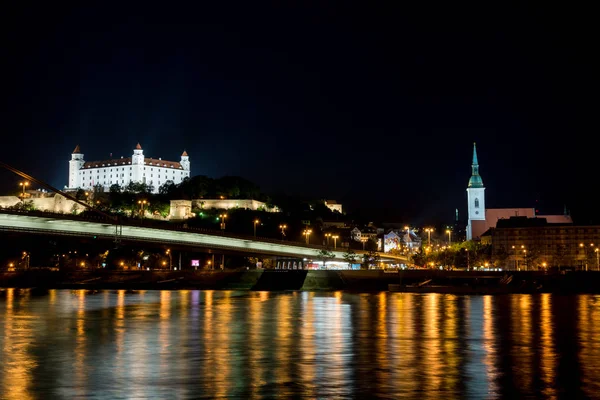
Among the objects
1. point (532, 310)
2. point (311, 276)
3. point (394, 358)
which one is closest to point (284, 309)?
point (532, 310)

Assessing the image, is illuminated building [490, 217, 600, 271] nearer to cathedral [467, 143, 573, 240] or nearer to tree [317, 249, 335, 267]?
cathedral [467, 143, 573, 240]

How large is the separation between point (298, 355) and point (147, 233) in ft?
186

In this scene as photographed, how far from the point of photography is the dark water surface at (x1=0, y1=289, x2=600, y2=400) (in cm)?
1712

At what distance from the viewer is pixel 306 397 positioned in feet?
52.7

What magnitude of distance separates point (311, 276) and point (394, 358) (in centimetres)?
5788

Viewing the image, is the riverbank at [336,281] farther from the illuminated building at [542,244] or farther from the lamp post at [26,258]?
the illuminated building at [542,244]

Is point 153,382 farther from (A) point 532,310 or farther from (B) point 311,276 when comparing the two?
(B) point 311,276

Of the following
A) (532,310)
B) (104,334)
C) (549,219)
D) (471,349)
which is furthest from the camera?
(549,219)

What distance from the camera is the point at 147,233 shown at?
77.5 m

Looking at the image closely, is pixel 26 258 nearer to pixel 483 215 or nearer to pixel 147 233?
pixel 147 233

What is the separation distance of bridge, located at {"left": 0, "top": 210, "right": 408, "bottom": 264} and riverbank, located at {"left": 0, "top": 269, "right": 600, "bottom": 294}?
13.8ft

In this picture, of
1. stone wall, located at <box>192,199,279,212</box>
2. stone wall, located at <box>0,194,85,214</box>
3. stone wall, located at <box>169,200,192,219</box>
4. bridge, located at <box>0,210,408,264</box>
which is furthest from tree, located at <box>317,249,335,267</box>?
stone wall, located at <box>0,194,85,214</box>

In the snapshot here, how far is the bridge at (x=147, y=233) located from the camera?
67.4 metres

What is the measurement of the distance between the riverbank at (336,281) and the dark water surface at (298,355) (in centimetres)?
3300
